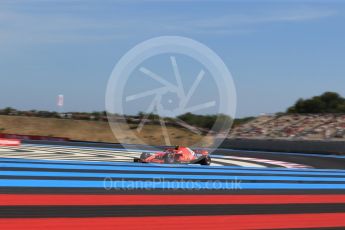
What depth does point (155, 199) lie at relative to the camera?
6.83 metres

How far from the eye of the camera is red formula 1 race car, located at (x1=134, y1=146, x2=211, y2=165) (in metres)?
12.5

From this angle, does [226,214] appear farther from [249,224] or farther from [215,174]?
[215,174]

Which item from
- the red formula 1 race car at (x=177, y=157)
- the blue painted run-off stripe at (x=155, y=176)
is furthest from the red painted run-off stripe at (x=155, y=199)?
the red formula 1 race car at (x=177, y=157)

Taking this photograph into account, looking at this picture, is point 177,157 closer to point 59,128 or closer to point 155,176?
point 155,176

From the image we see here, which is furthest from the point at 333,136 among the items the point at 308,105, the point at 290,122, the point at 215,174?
the point at 308,105

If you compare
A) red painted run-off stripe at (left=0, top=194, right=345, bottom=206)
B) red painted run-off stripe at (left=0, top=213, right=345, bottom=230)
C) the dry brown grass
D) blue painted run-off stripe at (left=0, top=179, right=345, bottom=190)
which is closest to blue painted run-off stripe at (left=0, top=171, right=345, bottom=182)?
blue painted run-off stripe at (left=0, top=179, right=345, bottom=190)

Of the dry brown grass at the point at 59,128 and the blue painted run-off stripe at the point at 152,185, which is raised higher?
the dry brown grass at the point at 59,128

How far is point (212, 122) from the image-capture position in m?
9.53

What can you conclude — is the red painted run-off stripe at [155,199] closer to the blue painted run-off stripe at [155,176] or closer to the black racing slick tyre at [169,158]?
the blue painted run-off stripe at [155,176]

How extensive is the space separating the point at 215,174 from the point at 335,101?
1883 inches

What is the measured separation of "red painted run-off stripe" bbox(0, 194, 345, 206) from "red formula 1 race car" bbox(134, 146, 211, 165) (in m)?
4.97

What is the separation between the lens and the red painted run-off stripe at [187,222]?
16.7 feet

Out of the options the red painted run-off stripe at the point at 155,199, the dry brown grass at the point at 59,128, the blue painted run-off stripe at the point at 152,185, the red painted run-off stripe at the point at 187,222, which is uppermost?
the dry brown grass at the point at 59,128

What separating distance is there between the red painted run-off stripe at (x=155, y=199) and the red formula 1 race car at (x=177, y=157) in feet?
16.3
